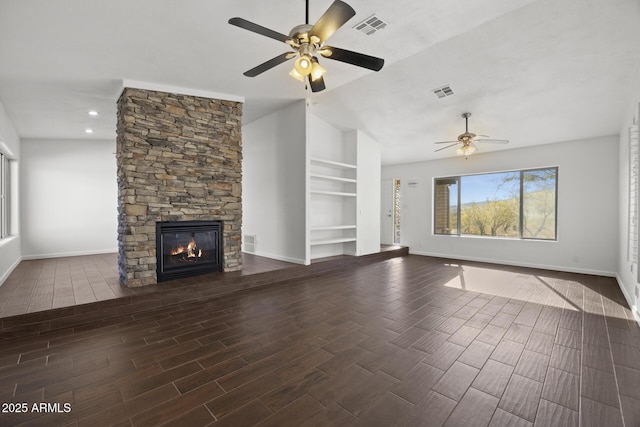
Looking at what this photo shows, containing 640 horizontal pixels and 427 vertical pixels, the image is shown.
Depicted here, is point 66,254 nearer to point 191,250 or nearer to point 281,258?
Answer: point 191,250

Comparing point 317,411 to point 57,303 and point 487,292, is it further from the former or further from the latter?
point 487,292

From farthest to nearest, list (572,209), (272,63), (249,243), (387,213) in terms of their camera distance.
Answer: (387,213) < (249,243) < (572,209) < (272,63)

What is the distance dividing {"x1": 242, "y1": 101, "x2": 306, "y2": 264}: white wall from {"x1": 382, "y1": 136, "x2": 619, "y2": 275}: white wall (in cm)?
449

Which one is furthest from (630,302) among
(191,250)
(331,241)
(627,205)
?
(191,250)

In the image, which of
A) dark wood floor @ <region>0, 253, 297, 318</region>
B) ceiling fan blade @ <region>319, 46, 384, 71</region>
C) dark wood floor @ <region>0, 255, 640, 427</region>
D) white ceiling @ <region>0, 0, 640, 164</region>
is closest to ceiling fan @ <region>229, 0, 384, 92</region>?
ceiling fan blade @ <region>319, 46, 384, 71</region>

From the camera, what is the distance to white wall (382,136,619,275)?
5.60 m

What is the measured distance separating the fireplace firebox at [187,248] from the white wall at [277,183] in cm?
140

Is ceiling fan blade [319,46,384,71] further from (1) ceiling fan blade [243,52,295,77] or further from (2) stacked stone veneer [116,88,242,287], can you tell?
(2) stacked stone veneer [116,88,242,287]

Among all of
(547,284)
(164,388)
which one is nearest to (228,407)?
(164,388)

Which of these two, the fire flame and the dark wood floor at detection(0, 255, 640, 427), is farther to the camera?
the fire flame

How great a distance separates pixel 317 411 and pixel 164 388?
3.49 ft

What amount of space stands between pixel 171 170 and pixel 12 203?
4.24m

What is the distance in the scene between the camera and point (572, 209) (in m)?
5.97

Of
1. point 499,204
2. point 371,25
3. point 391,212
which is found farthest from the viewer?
point 391,212
